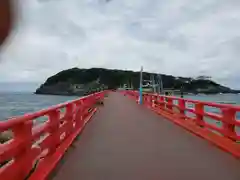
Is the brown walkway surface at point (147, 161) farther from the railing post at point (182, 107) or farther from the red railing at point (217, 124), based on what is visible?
the railing post at point (182, 107)

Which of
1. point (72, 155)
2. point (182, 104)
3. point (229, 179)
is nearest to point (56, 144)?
point (72, 155)

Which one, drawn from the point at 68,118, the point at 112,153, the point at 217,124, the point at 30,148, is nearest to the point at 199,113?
the point at 217,124

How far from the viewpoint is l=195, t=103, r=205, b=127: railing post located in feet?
44.3

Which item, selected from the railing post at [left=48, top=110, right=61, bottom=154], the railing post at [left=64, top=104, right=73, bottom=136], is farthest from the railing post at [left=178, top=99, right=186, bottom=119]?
the railing post at [left=48, top=110, right=61, bottom=154]

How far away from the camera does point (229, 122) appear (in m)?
9.88

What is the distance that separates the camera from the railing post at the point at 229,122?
973cm

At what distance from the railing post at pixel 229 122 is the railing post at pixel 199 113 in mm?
2946

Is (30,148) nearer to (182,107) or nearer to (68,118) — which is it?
(68,118)

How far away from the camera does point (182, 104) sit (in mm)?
17969

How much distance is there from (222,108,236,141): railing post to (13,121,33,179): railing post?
18.5 ft

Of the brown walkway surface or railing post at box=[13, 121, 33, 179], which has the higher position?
railing post at box=[13, 121, 33, 179]

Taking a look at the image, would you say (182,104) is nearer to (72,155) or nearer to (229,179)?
(72,155)

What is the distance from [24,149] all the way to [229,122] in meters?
6.09

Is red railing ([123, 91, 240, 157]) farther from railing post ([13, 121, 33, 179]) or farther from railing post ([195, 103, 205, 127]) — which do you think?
railing post ([13, 121, 33, 179])
